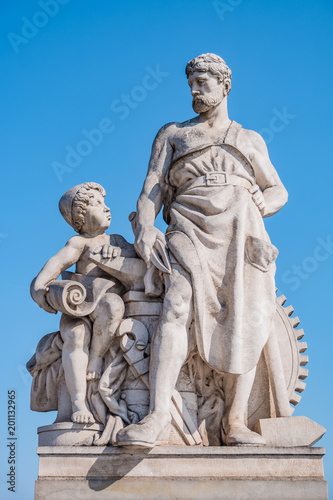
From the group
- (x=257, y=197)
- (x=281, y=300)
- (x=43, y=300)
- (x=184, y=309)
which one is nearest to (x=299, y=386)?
(x=281, y=300)

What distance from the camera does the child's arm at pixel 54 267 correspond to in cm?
686

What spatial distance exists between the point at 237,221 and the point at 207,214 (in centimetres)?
28

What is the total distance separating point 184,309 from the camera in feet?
21.5

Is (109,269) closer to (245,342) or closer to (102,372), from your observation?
(102,372)

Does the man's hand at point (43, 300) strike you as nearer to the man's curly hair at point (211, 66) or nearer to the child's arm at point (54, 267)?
the child's arm at point (54, 267)

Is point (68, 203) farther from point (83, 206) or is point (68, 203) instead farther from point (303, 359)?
point (303, 359)

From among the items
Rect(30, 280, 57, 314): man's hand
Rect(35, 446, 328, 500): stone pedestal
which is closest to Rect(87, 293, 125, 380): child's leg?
Rect(30, 280, 57, 314): man's hand

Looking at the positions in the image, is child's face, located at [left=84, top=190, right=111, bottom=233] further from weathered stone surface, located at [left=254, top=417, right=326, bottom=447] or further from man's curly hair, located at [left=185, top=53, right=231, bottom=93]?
weathered stone surface, located at [left=254, top=417, right=326, bottom=447]

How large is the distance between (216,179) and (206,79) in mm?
980

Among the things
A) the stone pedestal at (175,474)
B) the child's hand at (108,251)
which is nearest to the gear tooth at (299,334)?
the stone pedestal at (175,474)

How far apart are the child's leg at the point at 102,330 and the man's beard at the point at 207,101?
202 cm

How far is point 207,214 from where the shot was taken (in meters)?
6.91

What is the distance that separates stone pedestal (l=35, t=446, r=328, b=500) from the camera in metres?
6.09

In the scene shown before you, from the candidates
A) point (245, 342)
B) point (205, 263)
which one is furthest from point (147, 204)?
point (245, 342)
